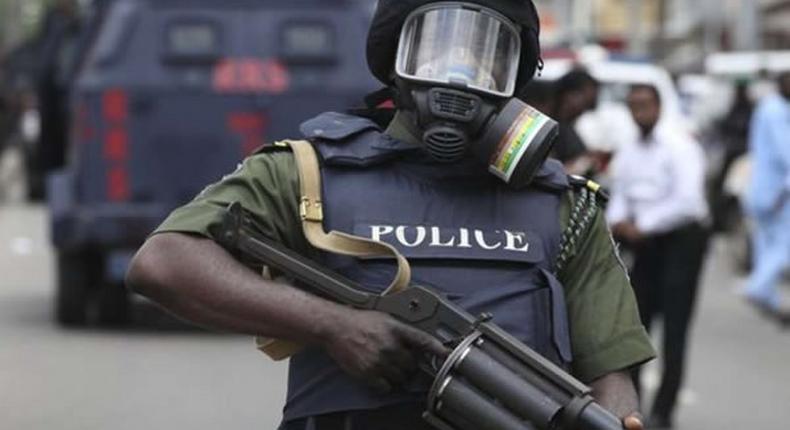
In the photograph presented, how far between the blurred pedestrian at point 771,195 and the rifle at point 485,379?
1051 cm

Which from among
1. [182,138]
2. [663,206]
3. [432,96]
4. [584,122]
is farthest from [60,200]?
[432,96]

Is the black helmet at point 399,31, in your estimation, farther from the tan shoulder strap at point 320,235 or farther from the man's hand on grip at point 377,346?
the man's hand on grip at point 377,346

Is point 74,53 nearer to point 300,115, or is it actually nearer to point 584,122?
point 300,115

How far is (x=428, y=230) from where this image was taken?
342cm

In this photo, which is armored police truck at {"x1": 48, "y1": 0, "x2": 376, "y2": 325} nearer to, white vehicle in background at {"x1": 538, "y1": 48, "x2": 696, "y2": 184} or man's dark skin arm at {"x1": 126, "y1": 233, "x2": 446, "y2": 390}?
white vehicle in background at {"x1": 538, "y1": 48, "x2": 696, "y2": 184}

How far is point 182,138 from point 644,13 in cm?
5448

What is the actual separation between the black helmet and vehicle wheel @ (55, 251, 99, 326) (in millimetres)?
10242

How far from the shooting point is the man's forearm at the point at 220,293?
3.25 m

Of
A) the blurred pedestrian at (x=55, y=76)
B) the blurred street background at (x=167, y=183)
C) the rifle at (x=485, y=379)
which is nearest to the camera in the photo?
the rifle at (x=485, y=379)

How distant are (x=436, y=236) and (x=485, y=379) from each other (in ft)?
1.10

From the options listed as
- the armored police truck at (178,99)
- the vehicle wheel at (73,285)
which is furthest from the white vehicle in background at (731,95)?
the vehicle wheel at (73,285)

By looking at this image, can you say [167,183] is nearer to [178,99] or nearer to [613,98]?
[178,99]

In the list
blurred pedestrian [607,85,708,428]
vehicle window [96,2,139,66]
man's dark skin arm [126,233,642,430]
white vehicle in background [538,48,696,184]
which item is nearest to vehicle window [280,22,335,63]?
vehicle window [96,2,139,66]

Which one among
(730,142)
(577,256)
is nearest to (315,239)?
(577,256)
